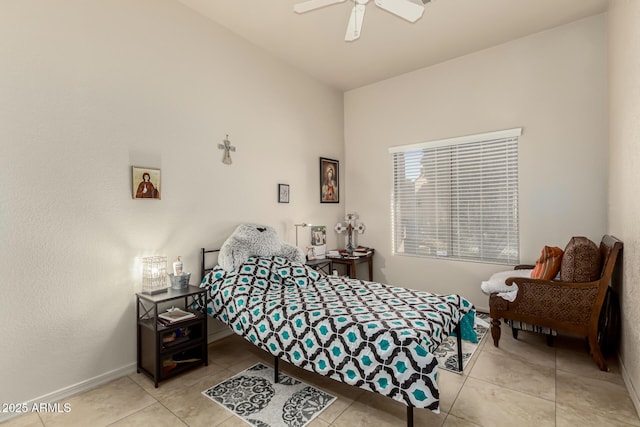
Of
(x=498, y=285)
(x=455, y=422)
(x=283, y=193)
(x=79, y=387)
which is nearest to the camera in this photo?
(x=455, y=422)

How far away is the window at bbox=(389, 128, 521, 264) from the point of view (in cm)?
368

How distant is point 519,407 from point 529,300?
3.27 ft

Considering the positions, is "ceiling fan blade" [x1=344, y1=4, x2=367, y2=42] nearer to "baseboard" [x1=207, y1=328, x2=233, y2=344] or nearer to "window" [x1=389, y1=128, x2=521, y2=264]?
"window" [x1=389, y1=128, x2=521, y2=264]

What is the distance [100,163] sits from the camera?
95.4 inches

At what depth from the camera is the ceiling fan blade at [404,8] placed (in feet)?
7.01

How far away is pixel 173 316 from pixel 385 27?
3354 millimetres

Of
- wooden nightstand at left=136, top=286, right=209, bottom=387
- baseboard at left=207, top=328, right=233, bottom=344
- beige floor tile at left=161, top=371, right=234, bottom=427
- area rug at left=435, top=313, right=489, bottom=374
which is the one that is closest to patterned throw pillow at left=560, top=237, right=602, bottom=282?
area rug at left=435, top=313, right=489, bottom=374

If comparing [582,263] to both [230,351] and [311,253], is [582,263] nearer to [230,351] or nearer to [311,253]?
[311,253]

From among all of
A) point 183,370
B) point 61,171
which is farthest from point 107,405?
point 61,171

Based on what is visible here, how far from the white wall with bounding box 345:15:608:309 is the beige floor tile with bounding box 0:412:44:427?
3.80 metres

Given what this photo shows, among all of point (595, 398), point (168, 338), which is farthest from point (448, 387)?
point (168, 338)

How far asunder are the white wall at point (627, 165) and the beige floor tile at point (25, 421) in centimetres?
375

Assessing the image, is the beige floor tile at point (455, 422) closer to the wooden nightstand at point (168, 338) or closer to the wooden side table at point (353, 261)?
the wooden nightstand at point (168, 338)

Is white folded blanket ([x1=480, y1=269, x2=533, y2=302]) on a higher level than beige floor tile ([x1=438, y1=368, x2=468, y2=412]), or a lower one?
higher
